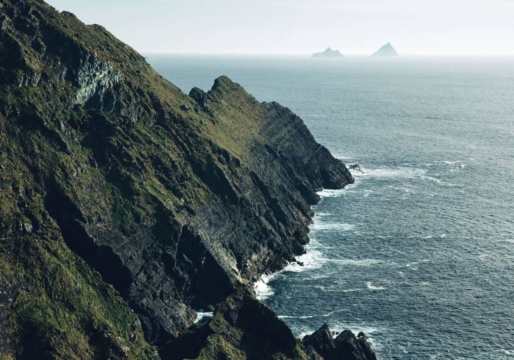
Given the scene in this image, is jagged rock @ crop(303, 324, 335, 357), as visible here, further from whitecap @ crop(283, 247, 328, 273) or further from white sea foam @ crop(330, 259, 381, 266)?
white sea foam @ crop(330, 259, 381, 266)

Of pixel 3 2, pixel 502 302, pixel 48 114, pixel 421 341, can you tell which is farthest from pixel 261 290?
pixel 3 2

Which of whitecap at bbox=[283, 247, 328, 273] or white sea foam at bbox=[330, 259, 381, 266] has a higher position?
white sea foam at bbox=[330, 259, 381, 266]

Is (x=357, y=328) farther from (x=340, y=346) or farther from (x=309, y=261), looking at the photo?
(x=309, y=261)

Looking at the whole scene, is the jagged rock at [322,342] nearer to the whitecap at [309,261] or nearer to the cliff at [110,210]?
the cliff at [110,210]

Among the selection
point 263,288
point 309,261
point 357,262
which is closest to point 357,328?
point 263,288

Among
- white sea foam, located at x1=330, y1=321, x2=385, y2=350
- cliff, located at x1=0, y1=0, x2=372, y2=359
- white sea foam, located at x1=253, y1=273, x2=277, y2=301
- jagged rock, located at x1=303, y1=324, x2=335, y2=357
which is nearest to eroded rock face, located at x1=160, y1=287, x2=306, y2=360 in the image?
cliff, located at x1=0, y1=0, x2=372, y2=359

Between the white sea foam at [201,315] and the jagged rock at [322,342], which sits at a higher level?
the jagged rock at [322,342]

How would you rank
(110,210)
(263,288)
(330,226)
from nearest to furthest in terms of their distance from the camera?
(110,210) → (263,288) → (330,226)

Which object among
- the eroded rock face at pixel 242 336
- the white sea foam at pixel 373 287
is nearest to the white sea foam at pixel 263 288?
the white sea foam at pixel 373 287
